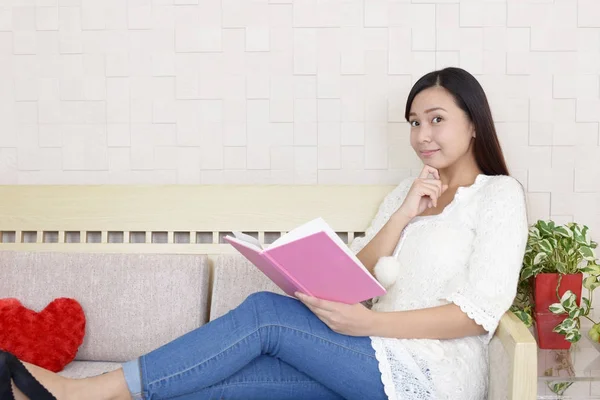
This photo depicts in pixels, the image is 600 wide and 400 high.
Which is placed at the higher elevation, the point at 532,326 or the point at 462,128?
the point at 462,128

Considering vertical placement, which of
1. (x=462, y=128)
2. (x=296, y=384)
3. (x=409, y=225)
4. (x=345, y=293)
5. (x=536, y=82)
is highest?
(x=536, y=82)

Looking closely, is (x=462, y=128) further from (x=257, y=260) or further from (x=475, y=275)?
(x=257, y=260)

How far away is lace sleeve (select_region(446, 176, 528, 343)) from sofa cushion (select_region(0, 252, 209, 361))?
2.63 feet

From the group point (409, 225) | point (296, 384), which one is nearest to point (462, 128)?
point (409, 225)

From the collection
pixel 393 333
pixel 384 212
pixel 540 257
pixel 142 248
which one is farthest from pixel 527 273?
pixel 142 248

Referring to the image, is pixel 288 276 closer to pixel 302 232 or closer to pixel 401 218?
pixel 302 232

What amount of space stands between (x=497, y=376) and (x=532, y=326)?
0.41 metres

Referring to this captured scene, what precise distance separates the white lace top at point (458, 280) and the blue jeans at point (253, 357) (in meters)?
0.07

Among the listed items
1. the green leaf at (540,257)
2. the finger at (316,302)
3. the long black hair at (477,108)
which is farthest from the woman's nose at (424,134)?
the finger at (316,302)

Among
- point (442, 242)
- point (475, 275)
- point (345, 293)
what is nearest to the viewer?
point (345, 293)

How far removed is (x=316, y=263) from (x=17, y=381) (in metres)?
0.64

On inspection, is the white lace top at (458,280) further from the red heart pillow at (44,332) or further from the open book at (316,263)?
the red heart pillow at (44,332)

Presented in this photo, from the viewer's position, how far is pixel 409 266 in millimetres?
1834

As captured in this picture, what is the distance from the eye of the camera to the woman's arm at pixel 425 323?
163 cm
